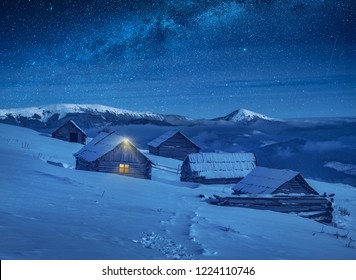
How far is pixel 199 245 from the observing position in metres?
7.79

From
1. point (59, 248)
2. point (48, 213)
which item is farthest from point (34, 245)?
point (48, 213)

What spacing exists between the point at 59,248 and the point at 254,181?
50.5 ft

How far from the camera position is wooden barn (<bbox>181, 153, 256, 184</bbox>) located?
31142 mm

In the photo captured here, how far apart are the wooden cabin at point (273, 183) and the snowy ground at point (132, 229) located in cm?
555

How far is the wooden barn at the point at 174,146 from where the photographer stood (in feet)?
157

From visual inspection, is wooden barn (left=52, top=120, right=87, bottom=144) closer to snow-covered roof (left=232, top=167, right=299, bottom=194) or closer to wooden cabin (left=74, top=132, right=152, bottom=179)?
wooden cabin (left=74, top=132, right=152, bottom=179)

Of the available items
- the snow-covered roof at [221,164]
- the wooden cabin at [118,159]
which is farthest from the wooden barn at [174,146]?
the wooden cabin at [118,159]

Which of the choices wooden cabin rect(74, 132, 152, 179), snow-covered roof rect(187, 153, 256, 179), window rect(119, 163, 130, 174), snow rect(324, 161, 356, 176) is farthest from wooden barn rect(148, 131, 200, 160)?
snow rect(324, 161, 356, 176)

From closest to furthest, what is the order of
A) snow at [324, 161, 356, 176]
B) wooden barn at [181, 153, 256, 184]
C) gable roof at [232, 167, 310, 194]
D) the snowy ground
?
the snowy ground → gable roof at [232, 167, 310, 194] → wooden barn at [181, 153, 256, 184] → snow at [324, 161, 356, 176]

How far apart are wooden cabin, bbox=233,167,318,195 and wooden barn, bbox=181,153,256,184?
9739mm

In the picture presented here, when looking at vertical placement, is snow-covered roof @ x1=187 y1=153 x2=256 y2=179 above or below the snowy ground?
above

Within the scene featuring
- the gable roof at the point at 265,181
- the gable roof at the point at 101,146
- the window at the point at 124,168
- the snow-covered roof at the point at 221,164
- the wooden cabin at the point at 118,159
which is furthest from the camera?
the snow-covered roof at the point at 221,164

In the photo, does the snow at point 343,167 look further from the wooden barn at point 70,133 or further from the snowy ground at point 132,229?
the snowy ground at point 132,229

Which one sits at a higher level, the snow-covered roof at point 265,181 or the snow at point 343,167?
the snow at point 343,167
